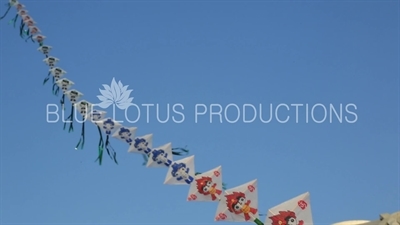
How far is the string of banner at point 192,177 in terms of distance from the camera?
40.8 feet

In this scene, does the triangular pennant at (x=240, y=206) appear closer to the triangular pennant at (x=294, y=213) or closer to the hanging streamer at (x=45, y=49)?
the triangular pennant at (x=294, y=213)

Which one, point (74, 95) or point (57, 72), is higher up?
point (57, 72)

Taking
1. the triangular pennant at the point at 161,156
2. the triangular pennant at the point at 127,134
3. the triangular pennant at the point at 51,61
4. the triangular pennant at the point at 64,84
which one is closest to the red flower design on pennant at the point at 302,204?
the triangular pennant at the point at 161,156

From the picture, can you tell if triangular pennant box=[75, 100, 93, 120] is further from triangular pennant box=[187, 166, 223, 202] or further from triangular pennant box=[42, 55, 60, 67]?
triangular pennant box=[187, 166, 223, 202]

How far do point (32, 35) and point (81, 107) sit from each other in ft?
11.9

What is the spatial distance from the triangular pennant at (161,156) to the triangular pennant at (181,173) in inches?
13.2

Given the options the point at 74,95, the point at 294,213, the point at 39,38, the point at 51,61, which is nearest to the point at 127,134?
the point at 74,95

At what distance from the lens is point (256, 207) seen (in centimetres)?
1317

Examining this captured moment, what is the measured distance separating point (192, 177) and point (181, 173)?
33 cm

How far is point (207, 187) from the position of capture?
13570mm

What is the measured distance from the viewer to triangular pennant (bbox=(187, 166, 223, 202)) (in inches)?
532

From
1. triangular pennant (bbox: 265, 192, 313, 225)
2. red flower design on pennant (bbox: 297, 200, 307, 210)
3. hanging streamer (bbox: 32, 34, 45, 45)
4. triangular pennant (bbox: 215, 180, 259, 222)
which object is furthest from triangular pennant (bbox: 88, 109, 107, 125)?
red flower design on pennant (bbox: 297, 200, 307, 210)

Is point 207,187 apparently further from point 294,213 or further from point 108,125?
point 108,125

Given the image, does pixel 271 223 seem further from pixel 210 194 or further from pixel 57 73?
pixel 57 73
